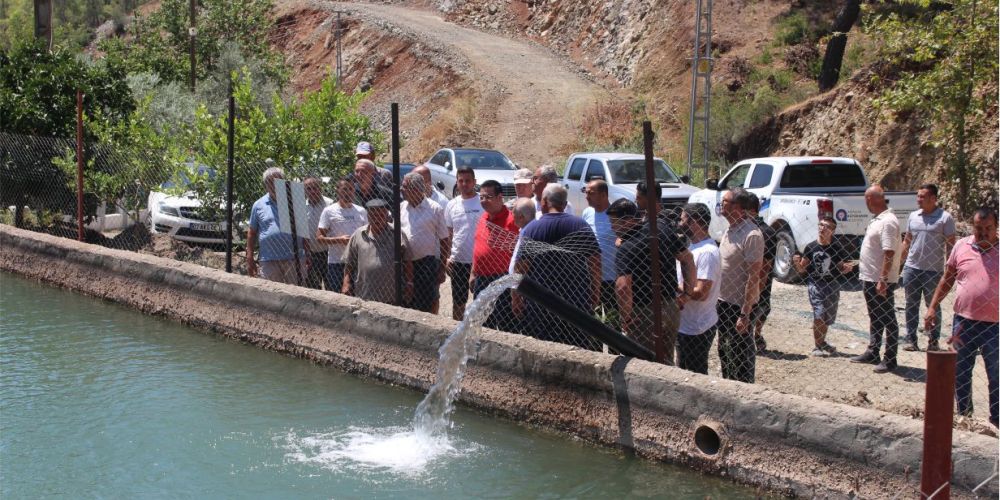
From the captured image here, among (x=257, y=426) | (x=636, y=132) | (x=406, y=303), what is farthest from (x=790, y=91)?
(x=257, y=426)

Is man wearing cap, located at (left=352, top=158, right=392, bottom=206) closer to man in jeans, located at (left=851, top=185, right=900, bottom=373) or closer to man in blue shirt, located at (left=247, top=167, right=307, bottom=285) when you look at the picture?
man in blue shirt, located at (left=247, top=167, right=307, bottom=285)

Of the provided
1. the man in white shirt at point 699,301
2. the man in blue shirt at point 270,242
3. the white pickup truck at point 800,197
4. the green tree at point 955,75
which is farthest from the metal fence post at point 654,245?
the green tree at point 955,75

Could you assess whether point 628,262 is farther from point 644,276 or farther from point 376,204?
point 376,204

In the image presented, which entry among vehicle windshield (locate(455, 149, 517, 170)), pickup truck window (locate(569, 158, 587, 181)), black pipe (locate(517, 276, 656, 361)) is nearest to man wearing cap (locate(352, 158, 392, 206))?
black pipe (locate(517, 276, 656, 361))

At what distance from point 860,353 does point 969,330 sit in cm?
286

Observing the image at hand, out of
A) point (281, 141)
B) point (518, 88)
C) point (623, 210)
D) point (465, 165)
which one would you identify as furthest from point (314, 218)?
point (518, 88)

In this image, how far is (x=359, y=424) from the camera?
7.47 metres

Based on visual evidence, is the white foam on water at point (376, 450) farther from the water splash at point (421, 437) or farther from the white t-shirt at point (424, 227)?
the white t-shirt at point (424, 227)

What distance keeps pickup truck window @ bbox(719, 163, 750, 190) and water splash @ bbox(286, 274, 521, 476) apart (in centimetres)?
963

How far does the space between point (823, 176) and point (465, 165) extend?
916 centimetres

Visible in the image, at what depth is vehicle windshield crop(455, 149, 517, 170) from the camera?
75.6 ft

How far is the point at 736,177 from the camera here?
55.2ft

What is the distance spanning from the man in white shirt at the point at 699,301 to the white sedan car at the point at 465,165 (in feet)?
48.8

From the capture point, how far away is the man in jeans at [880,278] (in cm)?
897
